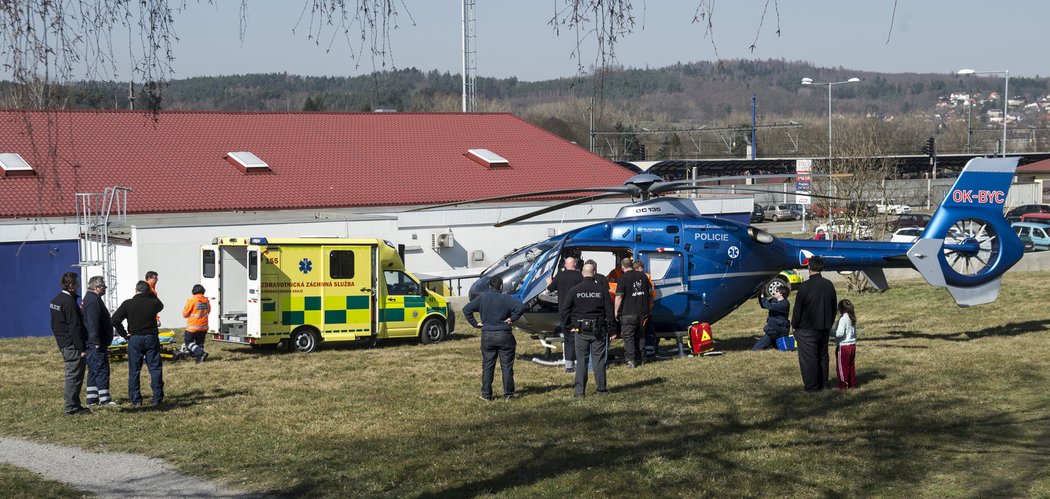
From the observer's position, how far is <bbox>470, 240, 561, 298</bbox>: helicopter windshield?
54.5 ft

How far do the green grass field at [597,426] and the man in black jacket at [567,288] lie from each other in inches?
17.1

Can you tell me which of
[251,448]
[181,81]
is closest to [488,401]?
[251,448]

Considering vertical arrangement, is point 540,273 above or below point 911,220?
below

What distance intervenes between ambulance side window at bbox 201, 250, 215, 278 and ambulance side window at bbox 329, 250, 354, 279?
234 centimetres

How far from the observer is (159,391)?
1309 centimetres

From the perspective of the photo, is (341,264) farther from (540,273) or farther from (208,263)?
(540,273)

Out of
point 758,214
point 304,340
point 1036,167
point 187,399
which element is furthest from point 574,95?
point 1036,167

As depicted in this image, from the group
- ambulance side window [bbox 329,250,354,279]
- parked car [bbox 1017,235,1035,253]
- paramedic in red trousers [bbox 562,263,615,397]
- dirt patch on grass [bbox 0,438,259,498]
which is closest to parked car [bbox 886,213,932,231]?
parked car [bbox 1017,235,1035,253]

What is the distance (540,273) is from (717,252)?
2.91 meters

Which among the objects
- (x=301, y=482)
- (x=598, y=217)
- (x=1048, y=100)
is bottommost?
(x=301, y=482)

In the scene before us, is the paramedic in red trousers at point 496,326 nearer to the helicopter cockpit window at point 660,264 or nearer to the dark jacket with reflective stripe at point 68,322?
the helicopter cockpit window at point 660,264

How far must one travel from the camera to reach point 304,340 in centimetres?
1938

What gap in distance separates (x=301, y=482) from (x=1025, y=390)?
8979 mm

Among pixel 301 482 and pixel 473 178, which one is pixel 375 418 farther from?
pixel 473 178
